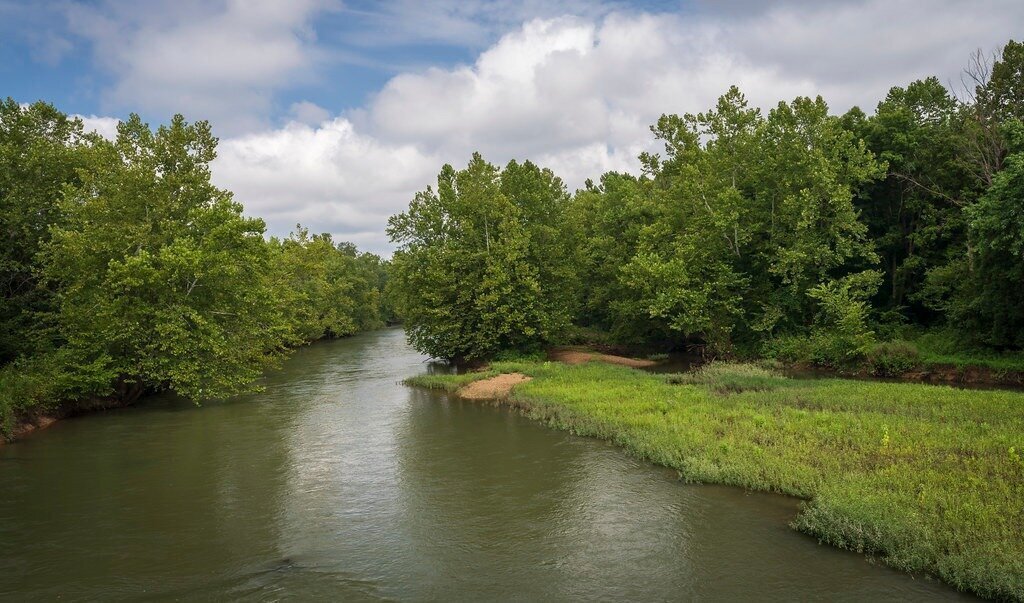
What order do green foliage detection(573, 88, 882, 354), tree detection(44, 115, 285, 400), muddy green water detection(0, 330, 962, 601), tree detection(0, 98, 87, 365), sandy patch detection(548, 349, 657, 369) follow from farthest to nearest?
1. sandy patch detection(548, 349, 657, 369)
2. green foliage detection(573, 88, 882, 354)
3. tree detection(0, 98, 87, 365)
4. tree detection(44, 115, 285, 400)
5. muddy green water detection(0, 330, 962, 601)

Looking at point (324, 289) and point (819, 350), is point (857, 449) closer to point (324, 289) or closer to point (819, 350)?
point (819, 350)

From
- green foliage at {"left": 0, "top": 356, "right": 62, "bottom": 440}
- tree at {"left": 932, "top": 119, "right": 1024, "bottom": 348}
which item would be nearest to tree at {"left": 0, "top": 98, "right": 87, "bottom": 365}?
green foliage at {"left": 0, "top": 356, "right": 62, "bottom": 440}

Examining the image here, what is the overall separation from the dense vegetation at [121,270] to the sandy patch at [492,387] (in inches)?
400

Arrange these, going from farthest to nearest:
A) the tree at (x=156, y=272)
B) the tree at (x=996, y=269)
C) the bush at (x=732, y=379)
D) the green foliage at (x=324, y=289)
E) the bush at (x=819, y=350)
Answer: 1. the green foliage at (x=324, y=289)
2. the bush at (x=819, y=350)
3. the tree at (x=156, y=272)
4. the bush at (x=732, y=379)
5. the tree at (x=996, y=269)

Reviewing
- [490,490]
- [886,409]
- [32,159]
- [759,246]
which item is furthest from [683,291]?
[32,159]

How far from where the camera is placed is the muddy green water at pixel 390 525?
10.5 meters

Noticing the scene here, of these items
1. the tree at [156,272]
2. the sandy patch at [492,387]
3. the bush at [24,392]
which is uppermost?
the tree at [156,272]

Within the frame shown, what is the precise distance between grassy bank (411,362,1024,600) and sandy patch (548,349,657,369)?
11122 millimetres

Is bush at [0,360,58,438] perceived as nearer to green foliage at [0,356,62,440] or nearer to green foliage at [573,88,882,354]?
green foliage at [0,356,62,440]

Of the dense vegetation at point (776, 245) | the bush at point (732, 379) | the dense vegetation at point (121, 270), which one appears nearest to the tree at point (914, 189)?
the dense vegetation at point (776, 245)

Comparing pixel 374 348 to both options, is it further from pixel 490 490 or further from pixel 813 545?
pixel 813 545

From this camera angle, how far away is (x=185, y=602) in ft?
33.6

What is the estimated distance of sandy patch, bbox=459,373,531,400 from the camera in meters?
29.6

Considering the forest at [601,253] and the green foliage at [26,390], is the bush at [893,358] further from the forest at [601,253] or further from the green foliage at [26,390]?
the green foliage at [26,390]
